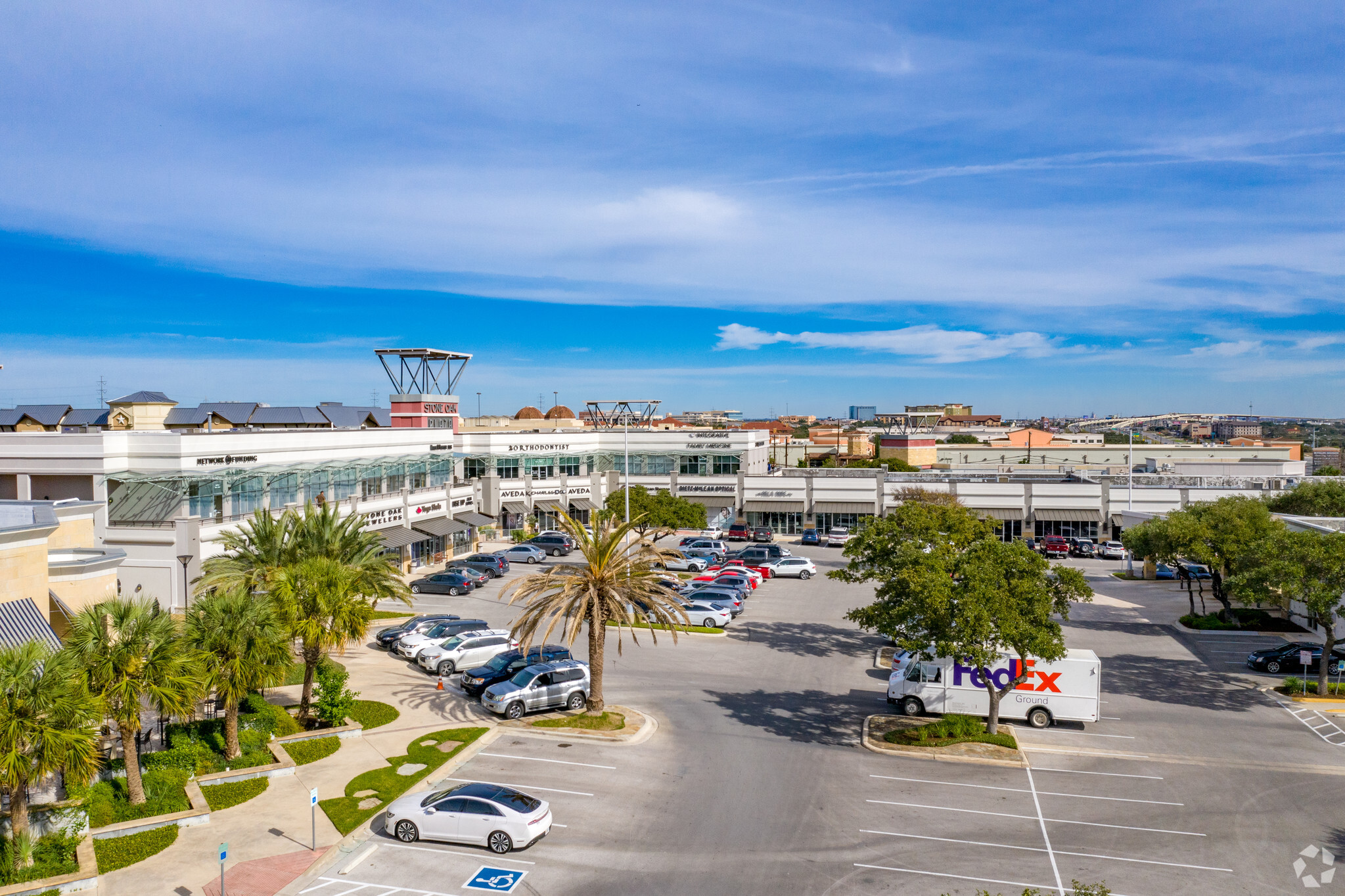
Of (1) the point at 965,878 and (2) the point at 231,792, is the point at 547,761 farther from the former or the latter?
(1) the point at 965,878

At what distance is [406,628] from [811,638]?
18.5 metres

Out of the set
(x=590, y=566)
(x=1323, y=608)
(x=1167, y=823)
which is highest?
(x=590, y=566)

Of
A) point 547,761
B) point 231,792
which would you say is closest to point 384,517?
point 231,792

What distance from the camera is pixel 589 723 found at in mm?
26359

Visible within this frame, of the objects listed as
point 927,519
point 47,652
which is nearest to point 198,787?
point 47,652

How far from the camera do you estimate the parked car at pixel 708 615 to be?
133ft

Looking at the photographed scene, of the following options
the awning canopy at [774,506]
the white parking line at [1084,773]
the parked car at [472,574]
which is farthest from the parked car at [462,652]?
the awning canopy at [774,506]

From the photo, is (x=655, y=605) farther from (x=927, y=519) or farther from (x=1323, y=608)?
(x=1323, y=608)

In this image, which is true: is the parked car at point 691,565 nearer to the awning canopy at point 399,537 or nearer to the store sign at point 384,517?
the awning canopy at point 399,537

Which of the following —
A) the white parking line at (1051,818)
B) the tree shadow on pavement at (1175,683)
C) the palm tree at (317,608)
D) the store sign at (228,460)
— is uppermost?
the store sign at (228,460)

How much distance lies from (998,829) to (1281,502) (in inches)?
1798

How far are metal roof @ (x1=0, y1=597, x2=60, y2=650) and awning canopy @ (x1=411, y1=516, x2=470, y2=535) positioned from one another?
33.5 m

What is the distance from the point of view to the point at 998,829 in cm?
1944

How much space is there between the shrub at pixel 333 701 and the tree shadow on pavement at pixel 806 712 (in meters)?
12.4
